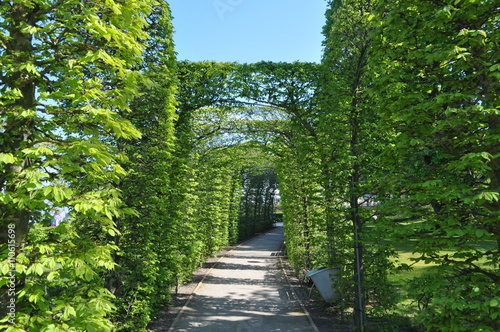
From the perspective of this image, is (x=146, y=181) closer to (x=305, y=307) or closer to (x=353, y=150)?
(x=353, y=150)

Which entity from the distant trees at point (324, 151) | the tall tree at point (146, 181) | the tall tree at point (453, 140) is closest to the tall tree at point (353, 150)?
the distant trees at point (324, 151)

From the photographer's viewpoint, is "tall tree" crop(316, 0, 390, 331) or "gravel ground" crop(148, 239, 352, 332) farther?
"gravel ground" crop(148, 239, 352, 332)

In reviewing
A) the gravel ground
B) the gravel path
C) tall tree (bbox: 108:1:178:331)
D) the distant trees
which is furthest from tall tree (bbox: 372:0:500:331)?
the gravel path

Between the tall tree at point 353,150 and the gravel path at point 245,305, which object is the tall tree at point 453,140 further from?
the gravel path at point 245,305

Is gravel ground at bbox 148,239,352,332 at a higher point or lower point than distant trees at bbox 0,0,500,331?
lower

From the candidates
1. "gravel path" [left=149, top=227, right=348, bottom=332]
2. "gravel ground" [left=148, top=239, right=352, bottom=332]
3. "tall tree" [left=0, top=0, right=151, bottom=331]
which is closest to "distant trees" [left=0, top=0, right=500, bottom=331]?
"tall tree" [left=0, top=0, right=151, bottom=331]

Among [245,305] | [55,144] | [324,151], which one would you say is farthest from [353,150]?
[245,305]

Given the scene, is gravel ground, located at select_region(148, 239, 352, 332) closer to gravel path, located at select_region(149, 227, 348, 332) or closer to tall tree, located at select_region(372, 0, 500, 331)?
gravel path, located at select_region(149, 227, 348, 332)

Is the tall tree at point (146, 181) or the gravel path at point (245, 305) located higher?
the tall tree at point (146, 181)

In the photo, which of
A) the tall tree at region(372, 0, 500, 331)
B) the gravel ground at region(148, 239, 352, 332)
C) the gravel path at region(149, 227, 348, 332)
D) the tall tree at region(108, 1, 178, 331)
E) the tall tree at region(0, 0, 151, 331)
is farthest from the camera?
the gravel path at region(149, 227, 348, 332)

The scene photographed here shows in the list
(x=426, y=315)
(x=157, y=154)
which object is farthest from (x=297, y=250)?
(x=426, y=315)

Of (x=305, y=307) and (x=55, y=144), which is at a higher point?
(x=55, y=144)

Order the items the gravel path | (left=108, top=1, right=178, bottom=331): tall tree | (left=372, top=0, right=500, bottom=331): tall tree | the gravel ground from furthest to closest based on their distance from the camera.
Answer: the gravel path → the gravel ground → (left=108, top=1, right=178, bottom=331): tall tree → (left=372, top=0, right=500, bottom=331): tall tree

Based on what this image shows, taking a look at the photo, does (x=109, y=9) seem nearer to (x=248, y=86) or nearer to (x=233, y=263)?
(x=248, y=86)
